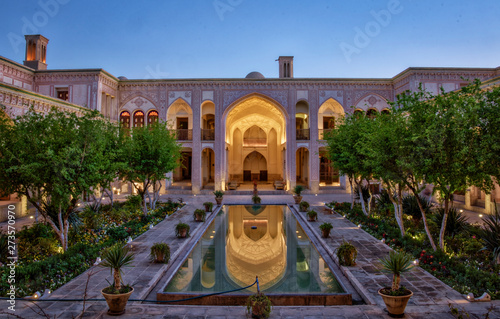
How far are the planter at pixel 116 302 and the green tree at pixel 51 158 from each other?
3.14m

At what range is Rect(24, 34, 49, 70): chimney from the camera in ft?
65.4

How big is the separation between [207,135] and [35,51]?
41.8 feet

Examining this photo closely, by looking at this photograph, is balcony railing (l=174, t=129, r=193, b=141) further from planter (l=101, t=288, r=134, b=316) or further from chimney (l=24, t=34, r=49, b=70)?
planter (l=101, t=288, r=134, b=316)

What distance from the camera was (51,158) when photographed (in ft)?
22.1

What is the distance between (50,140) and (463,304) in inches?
350

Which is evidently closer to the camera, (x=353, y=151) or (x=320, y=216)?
(x=353, y=151)

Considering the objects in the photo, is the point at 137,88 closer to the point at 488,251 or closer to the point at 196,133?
the point at 196,133

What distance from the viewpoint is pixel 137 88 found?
21984mm

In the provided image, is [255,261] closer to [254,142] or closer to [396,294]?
[396,294]

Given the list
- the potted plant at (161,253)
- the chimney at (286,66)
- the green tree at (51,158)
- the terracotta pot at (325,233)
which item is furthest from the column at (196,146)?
the potted plant at (161,253)

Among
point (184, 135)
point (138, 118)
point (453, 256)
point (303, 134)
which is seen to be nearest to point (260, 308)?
point (453, 256)

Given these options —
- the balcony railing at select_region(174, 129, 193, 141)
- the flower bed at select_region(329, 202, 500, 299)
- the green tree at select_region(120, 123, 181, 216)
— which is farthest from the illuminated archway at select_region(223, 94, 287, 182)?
the flower bed at select_region(329, 202, 500, 299)

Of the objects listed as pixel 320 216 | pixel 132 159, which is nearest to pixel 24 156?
pixel 132 159

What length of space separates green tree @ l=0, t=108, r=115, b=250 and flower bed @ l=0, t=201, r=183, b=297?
60 cm
